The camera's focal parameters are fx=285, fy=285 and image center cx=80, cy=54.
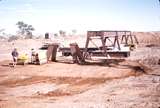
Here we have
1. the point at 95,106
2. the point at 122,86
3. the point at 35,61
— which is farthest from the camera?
the point at 35,61

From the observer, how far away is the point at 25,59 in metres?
20.2

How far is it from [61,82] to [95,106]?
4.89 metres

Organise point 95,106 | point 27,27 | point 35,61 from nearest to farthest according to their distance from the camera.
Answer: point 95,106, point 35,61, point 27,27

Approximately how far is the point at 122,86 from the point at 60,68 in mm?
6647

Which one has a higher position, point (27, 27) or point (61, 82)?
point (27, 27)

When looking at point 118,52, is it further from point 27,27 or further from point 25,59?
point 27,27

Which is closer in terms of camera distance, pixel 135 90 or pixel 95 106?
pixel 95 106

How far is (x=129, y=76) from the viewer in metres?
14.2

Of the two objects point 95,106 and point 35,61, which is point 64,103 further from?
point 35,61

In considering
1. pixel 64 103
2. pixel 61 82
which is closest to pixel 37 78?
pixel 61 82

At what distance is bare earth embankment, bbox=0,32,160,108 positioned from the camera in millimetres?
9438

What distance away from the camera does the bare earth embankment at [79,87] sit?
31.0 feet

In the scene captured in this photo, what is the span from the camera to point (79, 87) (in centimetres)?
1233

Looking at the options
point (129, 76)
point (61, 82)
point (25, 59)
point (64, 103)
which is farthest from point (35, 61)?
point (64, 103)
